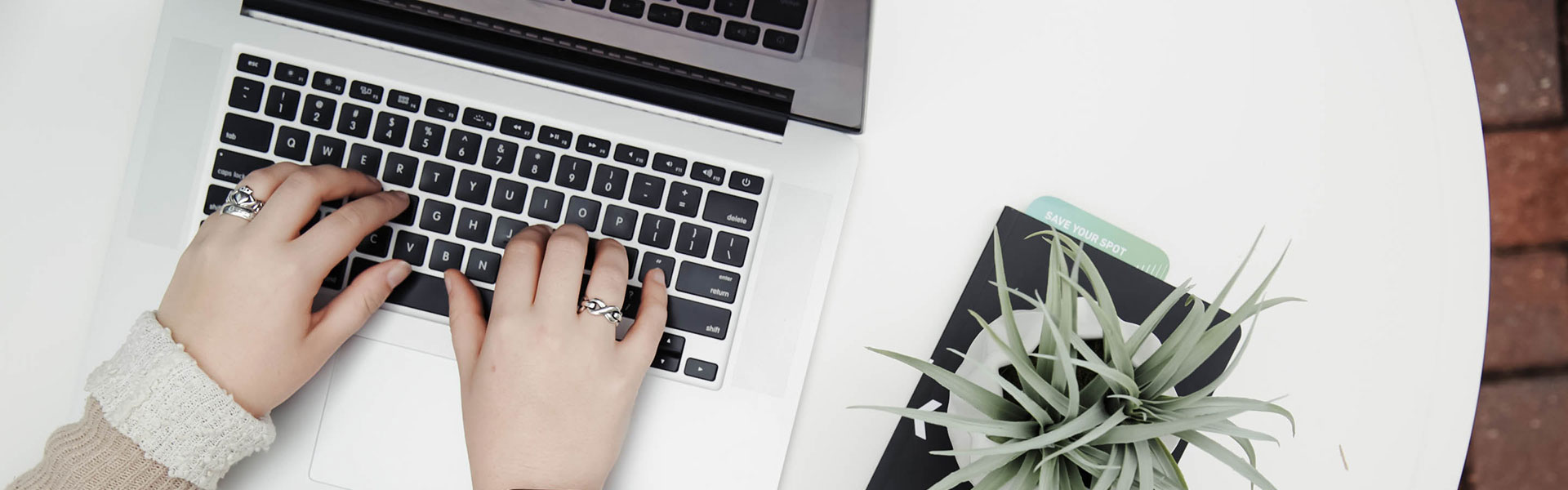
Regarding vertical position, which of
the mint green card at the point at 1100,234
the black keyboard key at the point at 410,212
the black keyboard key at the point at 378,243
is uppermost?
the mint green card at the point at 1100,234

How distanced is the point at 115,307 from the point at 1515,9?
1.48 m

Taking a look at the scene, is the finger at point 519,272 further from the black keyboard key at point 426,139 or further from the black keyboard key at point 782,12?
the black keyboard key at point 782,12

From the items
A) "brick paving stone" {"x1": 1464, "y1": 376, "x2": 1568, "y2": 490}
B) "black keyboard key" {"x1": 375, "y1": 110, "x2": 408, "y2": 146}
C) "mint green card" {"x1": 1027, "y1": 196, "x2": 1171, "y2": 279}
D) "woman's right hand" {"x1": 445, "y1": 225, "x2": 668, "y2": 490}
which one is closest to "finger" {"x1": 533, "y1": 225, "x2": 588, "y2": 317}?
"woman's right hand" {"x1": 445, "y1": 225, "x2": 668, "y2": 490}

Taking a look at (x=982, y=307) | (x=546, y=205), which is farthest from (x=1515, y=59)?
(x=546, y=205)

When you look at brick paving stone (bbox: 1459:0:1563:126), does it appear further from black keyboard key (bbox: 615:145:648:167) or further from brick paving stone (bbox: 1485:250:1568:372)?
black keyboard key (bbox: 615:145:648:167)

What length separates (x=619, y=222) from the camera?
0.53 m

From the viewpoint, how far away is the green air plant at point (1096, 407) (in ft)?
1.28

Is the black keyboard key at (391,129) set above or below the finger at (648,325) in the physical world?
above

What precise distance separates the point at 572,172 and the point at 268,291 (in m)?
0.19

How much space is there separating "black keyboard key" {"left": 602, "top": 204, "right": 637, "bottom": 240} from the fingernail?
118 millimetres

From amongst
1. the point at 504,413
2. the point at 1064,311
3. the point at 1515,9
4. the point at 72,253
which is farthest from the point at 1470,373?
the point at 72,253

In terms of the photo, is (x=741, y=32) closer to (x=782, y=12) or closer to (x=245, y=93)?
(x=782, y=12)

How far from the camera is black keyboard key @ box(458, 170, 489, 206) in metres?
0.53

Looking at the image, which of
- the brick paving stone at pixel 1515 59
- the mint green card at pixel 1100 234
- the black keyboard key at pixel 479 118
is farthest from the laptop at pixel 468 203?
the brick paving stone at pixel 1515 59
